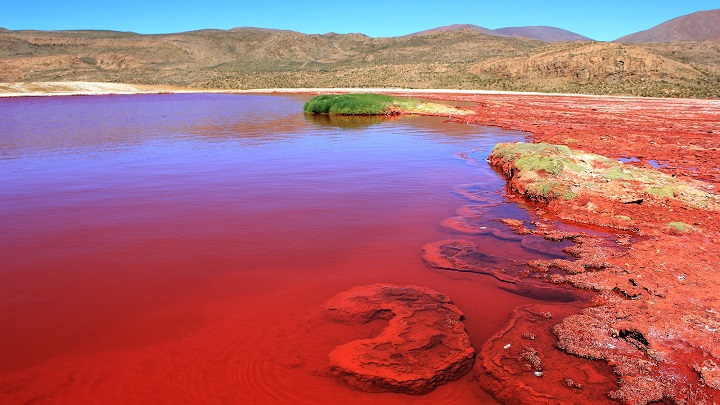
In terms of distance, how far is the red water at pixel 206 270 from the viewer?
3.82m

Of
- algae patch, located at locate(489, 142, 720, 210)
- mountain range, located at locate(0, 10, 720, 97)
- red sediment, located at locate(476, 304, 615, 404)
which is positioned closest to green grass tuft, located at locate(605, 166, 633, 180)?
algae patch, located at locate(489, 142, 720, 210)

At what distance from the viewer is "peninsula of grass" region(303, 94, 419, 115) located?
2952cm

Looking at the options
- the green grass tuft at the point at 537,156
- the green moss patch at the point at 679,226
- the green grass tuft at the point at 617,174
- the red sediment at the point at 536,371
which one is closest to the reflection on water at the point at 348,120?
the green grass tuft at the point at 537,156

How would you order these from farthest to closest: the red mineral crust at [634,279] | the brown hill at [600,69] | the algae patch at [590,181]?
the brown hill at [600,69], the algae patch at [590,181], the red mineral crust at [634,279]

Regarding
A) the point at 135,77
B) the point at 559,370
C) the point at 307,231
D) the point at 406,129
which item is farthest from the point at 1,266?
the point at 135,77

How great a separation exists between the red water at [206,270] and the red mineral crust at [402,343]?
0.14 m

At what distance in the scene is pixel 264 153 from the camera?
1440 centimetres

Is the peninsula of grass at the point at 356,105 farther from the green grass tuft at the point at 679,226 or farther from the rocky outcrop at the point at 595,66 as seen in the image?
the rocky outcrop at the point at 595,66

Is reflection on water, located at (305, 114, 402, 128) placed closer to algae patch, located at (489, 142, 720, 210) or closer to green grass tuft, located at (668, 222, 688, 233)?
algae patch, located at (489, 142, 720, 210)

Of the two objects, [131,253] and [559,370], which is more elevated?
[131,253]

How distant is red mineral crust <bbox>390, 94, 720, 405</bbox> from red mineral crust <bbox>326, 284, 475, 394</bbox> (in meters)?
0.38

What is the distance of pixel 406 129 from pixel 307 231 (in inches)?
605

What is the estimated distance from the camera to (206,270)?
579 centimetres

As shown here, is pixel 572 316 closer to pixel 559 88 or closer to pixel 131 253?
pixel 131 253
